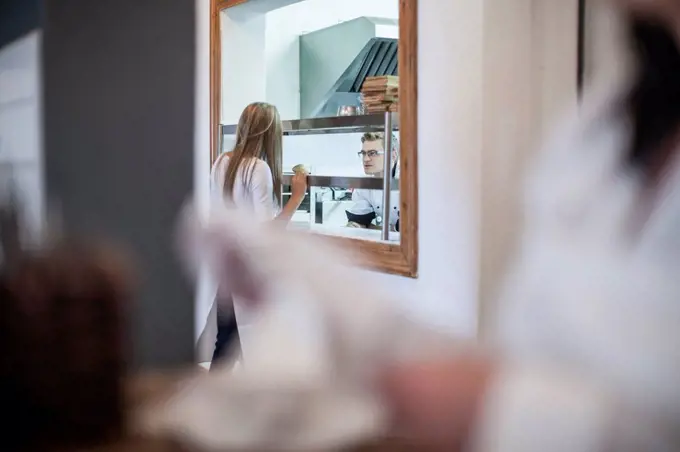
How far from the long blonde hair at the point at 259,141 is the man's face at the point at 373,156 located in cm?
98

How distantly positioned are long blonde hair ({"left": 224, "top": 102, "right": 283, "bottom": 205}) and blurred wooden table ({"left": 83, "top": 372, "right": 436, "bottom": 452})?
0.14 m

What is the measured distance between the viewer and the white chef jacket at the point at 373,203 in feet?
4.17

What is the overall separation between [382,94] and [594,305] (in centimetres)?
114

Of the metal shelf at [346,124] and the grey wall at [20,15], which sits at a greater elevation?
the metal shelf at [346,124]

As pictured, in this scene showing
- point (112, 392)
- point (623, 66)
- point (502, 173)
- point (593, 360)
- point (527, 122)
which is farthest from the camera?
point (502, 173)

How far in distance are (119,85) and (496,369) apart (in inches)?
6.4

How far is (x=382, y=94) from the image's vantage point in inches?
54.7

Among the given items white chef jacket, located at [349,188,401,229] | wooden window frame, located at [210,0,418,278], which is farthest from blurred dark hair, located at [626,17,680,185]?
white chef jacket, located at [349,188,401,229]

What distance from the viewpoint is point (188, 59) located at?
0.70 feet

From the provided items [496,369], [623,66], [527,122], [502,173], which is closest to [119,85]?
[496,369]

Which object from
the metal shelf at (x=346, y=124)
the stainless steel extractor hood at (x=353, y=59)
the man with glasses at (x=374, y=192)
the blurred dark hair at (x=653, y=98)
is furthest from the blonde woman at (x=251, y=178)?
the stainless steel extractor hood at (x=353, y=59)

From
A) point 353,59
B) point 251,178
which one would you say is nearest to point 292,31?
point 251,178

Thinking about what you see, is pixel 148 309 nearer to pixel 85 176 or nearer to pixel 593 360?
pixel 85 176

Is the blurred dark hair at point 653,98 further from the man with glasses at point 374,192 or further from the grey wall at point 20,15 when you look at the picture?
the man with glasses at point 374,192
